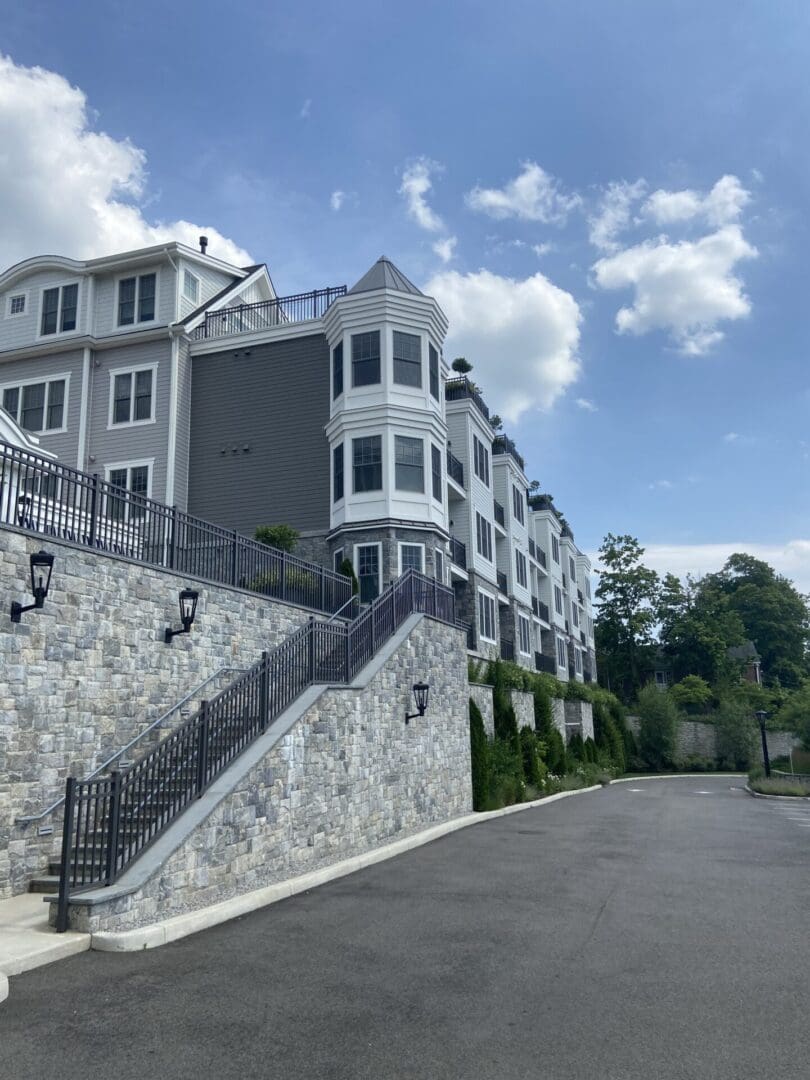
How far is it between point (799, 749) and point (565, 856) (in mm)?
33543

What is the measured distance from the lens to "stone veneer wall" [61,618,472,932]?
8.35m

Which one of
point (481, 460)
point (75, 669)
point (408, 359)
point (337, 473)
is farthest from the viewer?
point (481, 460)

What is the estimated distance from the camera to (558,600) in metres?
49.2

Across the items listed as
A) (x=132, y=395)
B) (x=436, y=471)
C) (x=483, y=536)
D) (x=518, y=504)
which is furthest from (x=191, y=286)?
(x=518, y=504)

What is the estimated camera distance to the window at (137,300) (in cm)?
2680

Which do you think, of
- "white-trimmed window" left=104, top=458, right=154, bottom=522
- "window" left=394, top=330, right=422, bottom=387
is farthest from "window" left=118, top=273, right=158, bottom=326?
"window" left=394, top=330, right=422, bottom=387

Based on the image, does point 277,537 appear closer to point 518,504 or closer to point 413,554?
point 413,554

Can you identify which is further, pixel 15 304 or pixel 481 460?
pixel 481 460

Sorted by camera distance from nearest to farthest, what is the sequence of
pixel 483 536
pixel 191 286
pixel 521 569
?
1. pixel 191 286
2. pixel 483 536
3. pixel 521 569

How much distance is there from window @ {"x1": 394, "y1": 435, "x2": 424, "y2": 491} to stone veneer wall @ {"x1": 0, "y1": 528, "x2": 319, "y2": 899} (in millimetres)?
11094

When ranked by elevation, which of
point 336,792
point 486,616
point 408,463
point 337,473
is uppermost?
point 408,463

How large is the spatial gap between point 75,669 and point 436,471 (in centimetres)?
1592

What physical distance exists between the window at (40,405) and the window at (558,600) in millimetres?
29431

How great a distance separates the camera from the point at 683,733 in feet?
172
